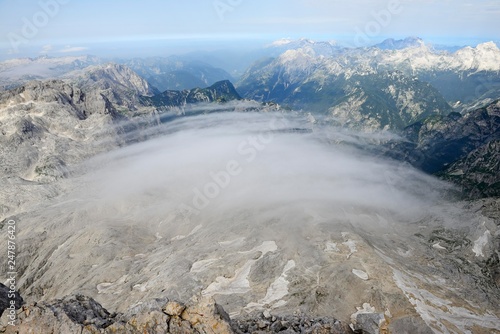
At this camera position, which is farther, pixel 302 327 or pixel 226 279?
pixel 226 279

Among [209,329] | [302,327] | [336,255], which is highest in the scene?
[209,329]

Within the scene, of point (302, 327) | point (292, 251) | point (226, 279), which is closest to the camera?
point (302, 327)

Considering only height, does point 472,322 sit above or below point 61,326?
below

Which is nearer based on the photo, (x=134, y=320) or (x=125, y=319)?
(x=134, y=320)

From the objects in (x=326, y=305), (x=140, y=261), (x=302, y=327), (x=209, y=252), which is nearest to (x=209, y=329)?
(x=302, y=327)

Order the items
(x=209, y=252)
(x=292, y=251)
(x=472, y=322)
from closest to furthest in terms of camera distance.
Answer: (x=472, y=322) < (x=292, y=251) < (x=209, y=252)

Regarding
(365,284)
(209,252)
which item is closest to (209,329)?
(365,284)

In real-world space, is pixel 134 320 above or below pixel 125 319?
above

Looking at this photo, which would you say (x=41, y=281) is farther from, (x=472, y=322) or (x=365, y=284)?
(x=472, y=322)

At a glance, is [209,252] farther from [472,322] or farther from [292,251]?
[472,322]
